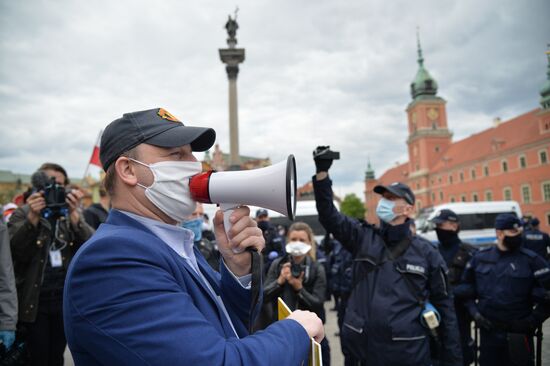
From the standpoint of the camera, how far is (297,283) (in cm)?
423

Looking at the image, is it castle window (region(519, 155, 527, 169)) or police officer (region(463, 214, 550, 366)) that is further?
castle window (region(519, 155, 527, 169))

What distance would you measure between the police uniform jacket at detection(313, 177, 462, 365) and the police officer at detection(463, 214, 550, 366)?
1.63 m

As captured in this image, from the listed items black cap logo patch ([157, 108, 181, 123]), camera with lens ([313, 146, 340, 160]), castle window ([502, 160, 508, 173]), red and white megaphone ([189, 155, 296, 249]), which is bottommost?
red and white megaphone ([189, 155, 296, 249])

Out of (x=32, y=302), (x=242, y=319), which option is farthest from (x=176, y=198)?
(x=32, y=302)

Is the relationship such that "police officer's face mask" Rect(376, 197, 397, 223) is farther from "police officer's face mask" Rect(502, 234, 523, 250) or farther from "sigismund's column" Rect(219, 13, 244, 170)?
"sigismund's column" Rect(219, 13, 244, 170)

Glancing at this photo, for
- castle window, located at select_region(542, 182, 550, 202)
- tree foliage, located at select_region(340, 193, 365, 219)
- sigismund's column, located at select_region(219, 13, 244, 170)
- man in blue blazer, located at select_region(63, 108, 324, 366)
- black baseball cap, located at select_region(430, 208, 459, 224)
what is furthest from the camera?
tree foliage, located at select_region(340, 193, 365, 219)

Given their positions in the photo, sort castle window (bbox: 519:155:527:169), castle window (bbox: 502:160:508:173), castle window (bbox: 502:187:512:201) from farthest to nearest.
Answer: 1. castle window (bbox: 502:160:508:173)
2. castle window (bbox: 502:187:512:201)
3. castle window (bbox: 519:155:527:169)

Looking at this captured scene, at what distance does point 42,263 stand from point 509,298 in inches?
215

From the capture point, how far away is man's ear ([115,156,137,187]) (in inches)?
58.1

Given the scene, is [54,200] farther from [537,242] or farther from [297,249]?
[537,242]

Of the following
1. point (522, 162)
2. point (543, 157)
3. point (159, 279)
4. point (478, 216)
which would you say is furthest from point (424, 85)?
point (159, 279)

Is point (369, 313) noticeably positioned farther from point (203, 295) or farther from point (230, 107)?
point (230, 107)

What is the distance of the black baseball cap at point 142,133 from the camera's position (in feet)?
4.80

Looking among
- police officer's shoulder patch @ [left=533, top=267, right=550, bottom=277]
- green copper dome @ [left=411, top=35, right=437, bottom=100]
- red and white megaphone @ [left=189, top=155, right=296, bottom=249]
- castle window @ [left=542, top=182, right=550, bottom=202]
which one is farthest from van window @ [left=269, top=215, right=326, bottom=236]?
green copper dome @ [left=411, top=35, right=437, bottom=100]
